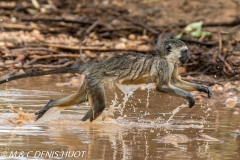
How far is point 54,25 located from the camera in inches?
580

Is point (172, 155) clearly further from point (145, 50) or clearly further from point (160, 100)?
point (145, 50)

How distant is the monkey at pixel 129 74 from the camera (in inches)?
295

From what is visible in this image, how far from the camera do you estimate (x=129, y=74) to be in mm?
7816

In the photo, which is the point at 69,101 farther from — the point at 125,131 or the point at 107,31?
the point at 107,31

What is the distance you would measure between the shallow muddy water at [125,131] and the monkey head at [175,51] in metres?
0.64

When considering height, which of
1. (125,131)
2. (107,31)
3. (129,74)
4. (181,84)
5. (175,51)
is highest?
(175,51)

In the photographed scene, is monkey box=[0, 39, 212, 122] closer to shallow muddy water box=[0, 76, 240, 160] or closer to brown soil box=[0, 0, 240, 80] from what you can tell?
shallow muddy water box=[0, 76, 240, 160]

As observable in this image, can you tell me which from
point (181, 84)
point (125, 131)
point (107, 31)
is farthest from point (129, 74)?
point (107, 31)

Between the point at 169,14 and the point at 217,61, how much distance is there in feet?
15.5

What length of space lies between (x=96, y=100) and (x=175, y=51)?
1189 mm

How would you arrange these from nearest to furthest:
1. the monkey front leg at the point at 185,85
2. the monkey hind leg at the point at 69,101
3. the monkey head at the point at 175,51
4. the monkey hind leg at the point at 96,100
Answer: the monkey hind leg at the point at 96,100
the monkey hind leg at the point at 69,101
the monkey head at the point at 175,51
the monkey front leg at the point at 185,85

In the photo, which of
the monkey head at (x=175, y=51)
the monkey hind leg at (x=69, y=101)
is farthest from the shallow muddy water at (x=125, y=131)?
the monkey head at (x=175, y=51)

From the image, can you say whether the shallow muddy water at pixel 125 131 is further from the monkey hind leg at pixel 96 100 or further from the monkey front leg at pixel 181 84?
the monkey front leg at pixel 181 84

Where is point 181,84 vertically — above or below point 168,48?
below
